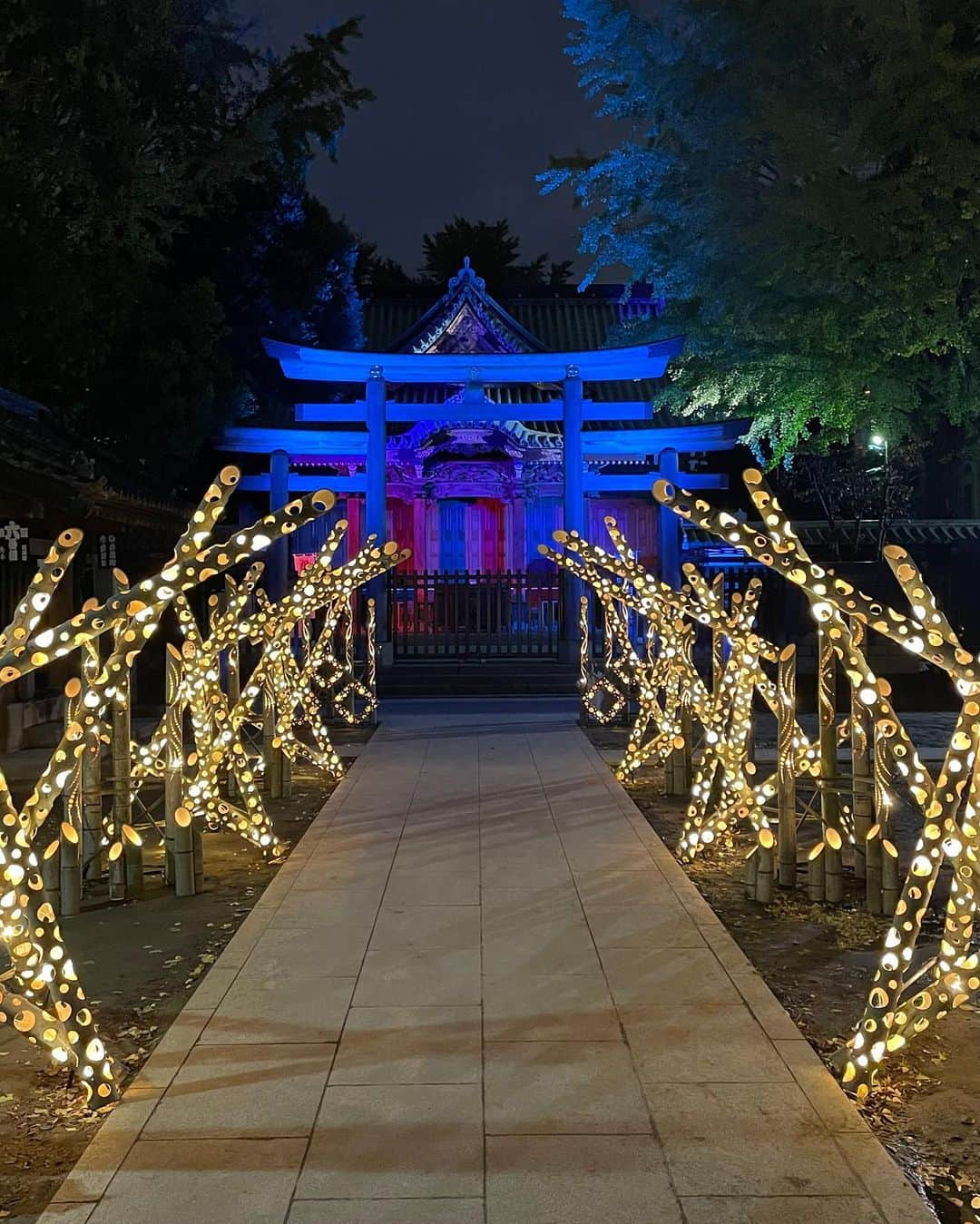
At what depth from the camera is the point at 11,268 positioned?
14656 mm

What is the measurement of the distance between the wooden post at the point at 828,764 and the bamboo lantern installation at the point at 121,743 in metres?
2.94

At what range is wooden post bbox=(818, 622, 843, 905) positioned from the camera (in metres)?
6.10

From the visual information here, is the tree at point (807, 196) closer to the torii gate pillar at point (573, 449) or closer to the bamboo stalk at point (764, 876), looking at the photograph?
the torii gate pillar at point (573, 449)

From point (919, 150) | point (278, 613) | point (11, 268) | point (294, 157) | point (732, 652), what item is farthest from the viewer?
point (294, 157)

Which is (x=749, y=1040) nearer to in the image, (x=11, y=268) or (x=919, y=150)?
(x=919, y=150)

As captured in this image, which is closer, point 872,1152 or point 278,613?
point 872,1152

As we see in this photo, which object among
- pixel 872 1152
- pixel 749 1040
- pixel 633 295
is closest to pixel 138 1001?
pixel 749 1040

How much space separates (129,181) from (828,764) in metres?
13.8

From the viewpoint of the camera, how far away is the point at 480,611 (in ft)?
61.6

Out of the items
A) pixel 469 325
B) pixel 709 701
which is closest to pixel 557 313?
pixel 469 325

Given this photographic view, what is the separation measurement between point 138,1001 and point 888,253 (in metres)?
12.9

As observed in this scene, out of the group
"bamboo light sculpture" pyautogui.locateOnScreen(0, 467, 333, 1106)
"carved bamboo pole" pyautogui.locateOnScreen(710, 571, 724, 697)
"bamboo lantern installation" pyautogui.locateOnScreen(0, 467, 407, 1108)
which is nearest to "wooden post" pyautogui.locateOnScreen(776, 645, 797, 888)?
"carved bamboo pole" pyautogui.locateOnScreen(710, 571, 724, 697)

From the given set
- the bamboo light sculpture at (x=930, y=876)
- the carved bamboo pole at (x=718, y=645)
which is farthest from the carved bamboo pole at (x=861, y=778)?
the bamboo light sculpture at (x=930, y=876)

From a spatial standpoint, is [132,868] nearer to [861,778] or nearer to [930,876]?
[861,778]
